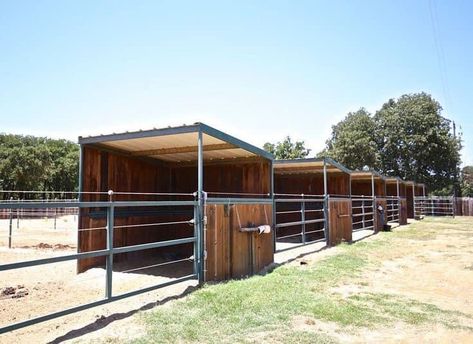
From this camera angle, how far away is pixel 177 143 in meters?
7.17

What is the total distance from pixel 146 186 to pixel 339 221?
6.43 meters

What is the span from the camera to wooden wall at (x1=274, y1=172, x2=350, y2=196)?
14.2 metres

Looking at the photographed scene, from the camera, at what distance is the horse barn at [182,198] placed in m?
5.91

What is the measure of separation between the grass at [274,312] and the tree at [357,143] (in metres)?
29.2

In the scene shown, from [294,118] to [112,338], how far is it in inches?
930

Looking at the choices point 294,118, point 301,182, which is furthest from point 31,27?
point 294,118

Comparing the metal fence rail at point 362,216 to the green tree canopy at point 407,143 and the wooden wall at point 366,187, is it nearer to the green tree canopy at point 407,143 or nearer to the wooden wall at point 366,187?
the wooden wall at point 366,187

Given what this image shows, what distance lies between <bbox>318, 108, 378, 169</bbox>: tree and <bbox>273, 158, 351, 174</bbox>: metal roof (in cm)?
2211

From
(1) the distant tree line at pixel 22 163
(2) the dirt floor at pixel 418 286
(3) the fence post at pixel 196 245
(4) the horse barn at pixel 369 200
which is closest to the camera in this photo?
(2) the dirt floor at pixel 418 286

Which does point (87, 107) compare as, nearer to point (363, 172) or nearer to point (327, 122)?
point (363, 172)

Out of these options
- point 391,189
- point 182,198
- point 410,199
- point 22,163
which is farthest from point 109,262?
point 22,163

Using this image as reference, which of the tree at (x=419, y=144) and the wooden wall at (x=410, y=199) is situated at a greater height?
the tree at (x=419, y=144)

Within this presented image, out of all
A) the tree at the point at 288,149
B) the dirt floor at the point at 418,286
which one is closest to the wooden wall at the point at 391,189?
the dirt floor at the point at 418,286

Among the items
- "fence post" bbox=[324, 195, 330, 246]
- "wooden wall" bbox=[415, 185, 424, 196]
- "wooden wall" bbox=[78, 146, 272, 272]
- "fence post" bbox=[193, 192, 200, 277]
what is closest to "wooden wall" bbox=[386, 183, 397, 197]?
"wooden wall" bbox=[415, 185, 424, 196]
